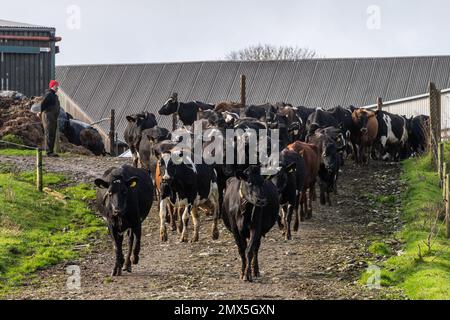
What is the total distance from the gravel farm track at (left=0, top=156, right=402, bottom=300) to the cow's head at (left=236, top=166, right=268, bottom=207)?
3.99ft

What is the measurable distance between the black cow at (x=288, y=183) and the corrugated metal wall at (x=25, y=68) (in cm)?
1897

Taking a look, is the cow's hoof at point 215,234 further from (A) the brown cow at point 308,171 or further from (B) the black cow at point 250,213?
(B) the black cow at point 250,213

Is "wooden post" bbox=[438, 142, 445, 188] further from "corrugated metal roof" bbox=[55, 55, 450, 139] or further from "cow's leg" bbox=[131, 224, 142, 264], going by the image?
"corrugated metal roof" bbox=[55, 55, 450, 139]

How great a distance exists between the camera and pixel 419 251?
20.2 metres

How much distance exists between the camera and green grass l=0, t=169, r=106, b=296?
20.0 metres

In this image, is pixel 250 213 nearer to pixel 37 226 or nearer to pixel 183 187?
pixel 183 187

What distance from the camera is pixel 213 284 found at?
17781 millimetres

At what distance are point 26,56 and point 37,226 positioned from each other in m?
17.7

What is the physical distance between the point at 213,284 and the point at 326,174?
8623 millimetres

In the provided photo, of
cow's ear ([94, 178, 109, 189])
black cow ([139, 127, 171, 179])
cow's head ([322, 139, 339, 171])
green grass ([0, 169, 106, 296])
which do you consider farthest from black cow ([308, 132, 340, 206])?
cow's ear ([94, 178, 109, 189])

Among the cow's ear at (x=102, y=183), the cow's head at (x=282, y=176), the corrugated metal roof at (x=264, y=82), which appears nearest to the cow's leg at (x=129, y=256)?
the cow's ear at (x=102, y=183)

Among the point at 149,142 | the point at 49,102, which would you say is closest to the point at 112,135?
the point at 49,102

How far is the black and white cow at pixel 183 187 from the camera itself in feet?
70.3
